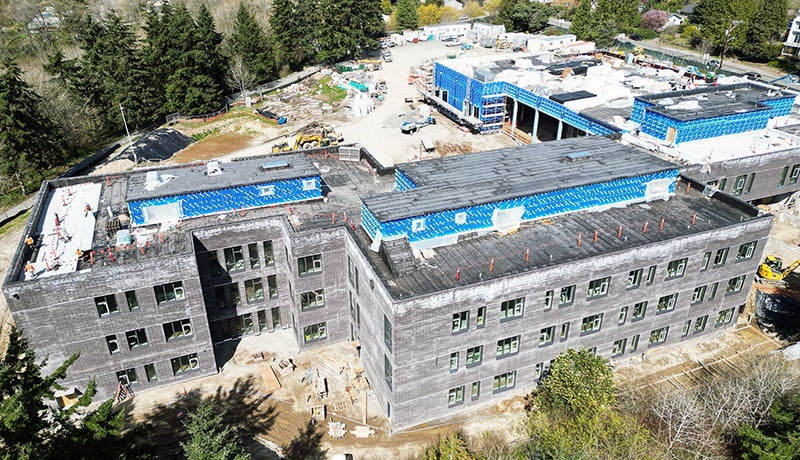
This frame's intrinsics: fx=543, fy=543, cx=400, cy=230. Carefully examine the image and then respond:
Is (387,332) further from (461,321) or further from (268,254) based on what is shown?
(268,254)

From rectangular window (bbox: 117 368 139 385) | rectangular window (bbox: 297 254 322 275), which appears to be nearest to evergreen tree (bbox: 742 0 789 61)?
rectangular window (bbox: 297 254 322 275)

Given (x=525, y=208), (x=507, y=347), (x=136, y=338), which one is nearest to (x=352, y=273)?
(x=507, y=347)

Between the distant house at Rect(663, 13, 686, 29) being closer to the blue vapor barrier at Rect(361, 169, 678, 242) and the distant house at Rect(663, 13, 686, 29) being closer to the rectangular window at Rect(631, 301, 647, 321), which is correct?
the blue vapor barrier at Rect(361, 169, 678, 242)

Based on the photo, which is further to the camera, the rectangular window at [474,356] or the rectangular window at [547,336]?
the rectangular window at [547,336]

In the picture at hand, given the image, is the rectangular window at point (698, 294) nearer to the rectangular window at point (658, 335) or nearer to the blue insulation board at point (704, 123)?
the rectangular window at point (658, 335)

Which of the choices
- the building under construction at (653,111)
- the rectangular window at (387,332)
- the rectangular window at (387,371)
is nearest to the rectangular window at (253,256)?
the rectangular window at (387,332)

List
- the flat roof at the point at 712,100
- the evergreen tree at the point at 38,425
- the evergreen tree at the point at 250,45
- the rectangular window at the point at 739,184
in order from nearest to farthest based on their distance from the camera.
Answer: the evergreen tree at the point at 38,425, the rectangular window at the point at 739,184, the flat roof at the point at 712,100, the evergreen tree at the point at 250,45

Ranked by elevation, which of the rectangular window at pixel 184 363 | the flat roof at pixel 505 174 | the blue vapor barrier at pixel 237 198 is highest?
the flat roof at pixel 505 174

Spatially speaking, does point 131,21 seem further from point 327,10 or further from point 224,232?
point 224,232
